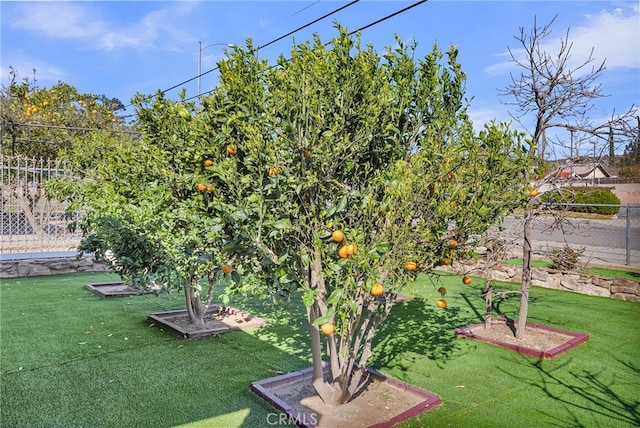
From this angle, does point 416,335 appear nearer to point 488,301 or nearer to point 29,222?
point 488,301

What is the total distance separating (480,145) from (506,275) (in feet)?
23.7

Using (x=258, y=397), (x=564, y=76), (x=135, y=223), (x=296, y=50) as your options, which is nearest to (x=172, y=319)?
(x=135, y=223)

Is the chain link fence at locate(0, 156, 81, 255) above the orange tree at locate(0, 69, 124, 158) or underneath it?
underneath

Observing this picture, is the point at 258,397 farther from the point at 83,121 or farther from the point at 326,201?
the point at 83,121

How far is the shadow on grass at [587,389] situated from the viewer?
357 centimetres

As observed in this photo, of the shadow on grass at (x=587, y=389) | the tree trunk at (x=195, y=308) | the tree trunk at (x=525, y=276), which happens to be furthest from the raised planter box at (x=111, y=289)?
the shadow on grass at (x=587, y=389)

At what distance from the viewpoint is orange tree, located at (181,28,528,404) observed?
2.98 m

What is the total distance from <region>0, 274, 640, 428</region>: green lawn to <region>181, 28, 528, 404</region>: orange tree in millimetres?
1176

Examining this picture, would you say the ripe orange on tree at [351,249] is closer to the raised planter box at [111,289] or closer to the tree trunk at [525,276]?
the tree trunk at [525,276]

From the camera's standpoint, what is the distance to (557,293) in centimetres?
842

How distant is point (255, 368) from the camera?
4.60m

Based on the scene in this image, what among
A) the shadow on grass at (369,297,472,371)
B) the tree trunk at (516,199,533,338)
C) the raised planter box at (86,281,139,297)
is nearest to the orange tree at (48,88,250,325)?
the shadow on grass at (369,297,472,371)

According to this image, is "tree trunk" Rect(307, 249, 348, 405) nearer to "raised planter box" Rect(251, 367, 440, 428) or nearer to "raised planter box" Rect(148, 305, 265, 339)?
"raised planter box" Rect(251, 367, 440, 428)

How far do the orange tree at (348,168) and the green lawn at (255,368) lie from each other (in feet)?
3.86
